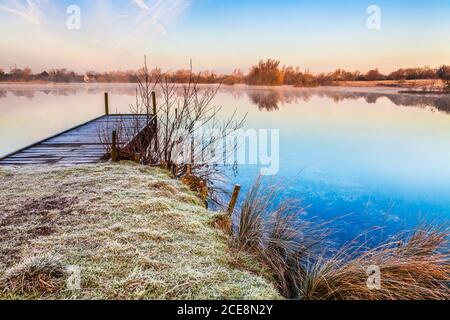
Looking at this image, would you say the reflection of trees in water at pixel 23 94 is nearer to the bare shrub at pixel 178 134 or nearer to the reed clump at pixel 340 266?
the bare shrub at pixel 178 134

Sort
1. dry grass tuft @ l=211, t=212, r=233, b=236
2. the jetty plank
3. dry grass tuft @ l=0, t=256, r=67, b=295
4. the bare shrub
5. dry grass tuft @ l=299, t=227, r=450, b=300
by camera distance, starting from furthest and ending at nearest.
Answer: the bare shrub < the jetty plank < dry grass tuft @ l=211, t=212, r=233, b=236 < dry grass tuft @ l=299, t=227, r=450, b=300 < dry grass tuft @ l=0, t=256, r=67, b=295

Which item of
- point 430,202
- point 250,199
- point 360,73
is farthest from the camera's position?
point 360,73

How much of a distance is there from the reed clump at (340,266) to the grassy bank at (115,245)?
0.44 meters

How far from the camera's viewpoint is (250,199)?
181 inches

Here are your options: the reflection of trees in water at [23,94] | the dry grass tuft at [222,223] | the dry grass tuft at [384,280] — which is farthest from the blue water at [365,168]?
the reflection of trees in water at [23,94]

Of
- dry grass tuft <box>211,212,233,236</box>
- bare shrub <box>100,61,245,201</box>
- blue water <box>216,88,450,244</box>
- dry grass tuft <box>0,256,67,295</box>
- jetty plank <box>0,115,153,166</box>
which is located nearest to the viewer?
dry grass tuft <box>0,256,67,295</box>

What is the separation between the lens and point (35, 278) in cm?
247

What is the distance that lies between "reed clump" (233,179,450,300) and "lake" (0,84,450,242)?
117 centimetres

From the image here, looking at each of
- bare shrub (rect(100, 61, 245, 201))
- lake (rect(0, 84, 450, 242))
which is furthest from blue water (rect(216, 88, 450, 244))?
bare shrub (rect(100, 61, 245, 201))

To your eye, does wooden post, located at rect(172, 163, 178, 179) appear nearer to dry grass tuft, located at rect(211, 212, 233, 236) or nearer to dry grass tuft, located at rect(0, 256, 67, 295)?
dry grass tuft, located at rect(211, 212, 233, 236)

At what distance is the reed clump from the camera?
2.98 meters
